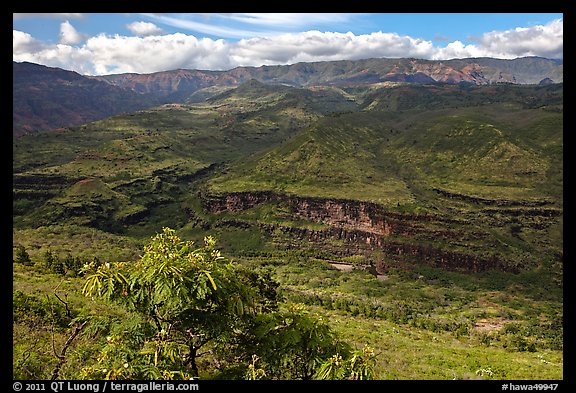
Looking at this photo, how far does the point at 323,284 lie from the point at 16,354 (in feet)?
Answer: 283

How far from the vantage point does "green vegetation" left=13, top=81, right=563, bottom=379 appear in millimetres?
7977

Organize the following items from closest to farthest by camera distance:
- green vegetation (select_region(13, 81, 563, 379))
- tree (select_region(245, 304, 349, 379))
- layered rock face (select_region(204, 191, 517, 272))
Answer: green vegetation (select_region(13, 81, 563, 379)), tree (select_region(245, 304, 349, 379)), layered rock face (select_region(204, 191, 517, 272))

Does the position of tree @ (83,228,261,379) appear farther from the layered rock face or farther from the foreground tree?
the layered rock face

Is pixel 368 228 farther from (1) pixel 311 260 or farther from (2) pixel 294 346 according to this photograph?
(2) pixel 294 346

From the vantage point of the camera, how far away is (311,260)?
11931 centimetres

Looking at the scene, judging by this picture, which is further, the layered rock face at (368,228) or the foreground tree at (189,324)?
the layered rock face at (368,228)

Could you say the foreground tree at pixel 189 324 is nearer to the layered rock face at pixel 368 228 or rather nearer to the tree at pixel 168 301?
the tree at pixel 168 301

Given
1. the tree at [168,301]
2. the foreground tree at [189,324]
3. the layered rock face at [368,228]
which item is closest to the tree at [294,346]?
the foreground tree at [189,324]

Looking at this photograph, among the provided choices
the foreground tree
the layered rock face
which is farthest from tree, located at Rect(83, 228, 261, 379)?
the layered rock face

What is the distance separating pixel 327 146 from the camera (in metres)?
172

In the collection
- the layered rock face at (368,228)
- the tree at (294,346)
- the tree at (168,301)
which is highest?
the tree at (168,301)

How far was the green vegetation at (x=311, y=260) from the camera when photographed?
314 inches

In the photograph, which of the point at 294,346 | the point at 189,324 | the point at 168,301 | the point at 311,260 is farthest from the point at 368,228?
the point at 168,301

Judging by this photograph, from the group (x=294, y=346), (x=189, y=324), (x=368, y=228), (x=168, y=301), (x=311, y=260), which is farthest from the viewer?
(x=368, y=228)
